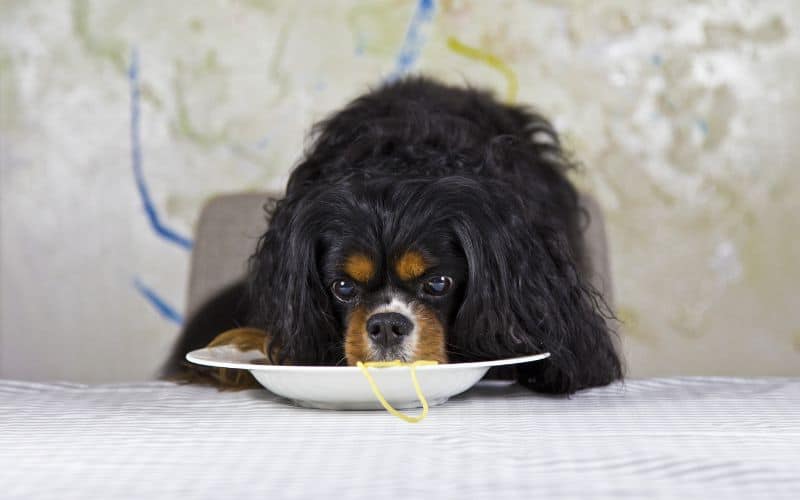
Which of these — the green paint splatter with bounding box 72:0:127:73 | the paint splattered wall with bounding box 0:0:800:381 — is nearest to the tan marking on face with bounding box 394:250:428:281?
the paint splattered wall with bounding box 0:0:800:381

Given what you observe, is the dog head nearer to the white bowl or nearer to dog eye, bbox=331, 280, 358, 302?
dog eye, bbox=331, 280, 358, 302

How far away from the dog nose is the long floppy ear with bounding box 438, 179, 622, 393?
191 mm

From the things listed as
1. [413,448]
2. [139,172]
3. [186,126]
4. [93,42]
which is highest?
[93,42]

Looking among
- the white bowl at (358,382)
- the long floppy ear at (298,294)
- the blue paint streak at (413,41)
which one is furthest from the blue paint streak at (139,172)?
the white bowl at (358,382)

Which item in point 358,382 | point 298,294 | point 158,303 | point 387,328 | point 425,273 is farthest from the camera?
point 158,303

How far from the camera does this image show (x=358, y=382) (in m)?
1.63

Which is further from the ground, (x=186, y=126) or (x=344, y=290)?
(x=186, y=126)

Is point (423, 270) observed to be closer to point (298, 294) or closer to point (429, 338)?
point (429, 338)

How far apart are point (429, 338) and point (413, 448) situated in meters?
0.57

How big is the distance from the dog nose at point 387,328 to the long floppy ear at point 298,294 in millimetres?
284

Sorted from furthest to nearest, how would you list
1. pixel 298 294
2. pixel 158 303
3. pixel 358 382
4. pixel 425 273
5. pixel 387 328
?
1. pixel 158 303
2. pixel 298 294
3. pixel 425 273
4. pixel 387 328
5. pixel 358 382

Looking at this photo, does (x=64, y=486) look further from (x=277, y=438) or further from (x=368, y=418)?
(x=368, y=418)

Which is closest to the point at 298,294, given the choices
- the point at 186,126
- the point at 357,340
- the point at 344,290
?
the point at 344,290

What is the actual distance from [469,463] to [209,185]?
323 cm
